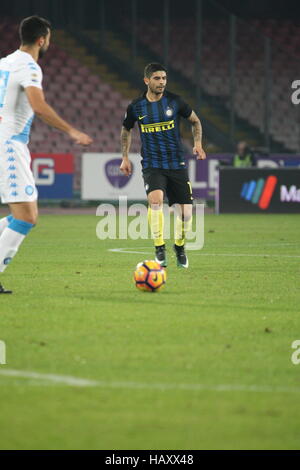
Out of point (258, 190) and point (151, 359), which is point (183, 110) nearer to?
point (151, 359)

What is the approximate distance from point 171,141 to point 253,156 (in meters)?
15.7

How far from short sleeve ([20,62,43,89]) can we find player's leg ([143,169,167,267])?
3.37m

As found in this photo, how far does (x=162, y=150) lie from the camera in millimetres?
12148

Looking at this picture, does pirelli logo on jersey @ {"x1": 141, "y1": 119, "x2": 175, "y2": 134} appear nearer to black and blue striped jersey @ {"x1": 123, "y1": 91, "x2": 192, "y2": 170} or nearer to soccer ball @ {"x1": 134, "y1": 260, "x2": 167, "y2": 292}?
black and blue striped jersey @ {"x1": 123, "y1": 91, "x2": 192, "y2": 170}

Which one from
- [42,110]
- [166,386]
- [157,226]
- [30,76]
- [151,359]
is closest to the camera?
[166,386]

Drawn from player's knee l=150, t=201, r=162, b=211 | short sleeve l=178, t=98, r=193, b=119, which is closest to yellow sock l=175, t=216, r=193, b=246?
player's knee l=150, t=201, r=162, b=211

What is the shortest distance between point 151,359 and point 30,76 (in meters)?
3.39

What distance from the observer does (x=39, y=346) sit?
259 inches

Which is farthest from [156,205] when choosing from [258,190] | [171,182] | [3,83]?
[258,190]

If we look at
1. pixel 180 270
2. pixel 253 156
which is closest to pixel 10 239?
pixel 180 270

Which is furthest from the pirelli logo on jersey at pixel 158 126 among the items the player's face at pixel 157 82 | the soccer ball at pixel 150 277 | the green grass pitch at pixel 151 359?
the soccer ball at pixel 150 277

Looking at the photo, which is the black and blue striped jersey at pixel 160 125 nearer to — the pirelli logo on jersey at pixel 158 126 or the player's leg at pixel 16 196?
the pirelli logo on jersey at pixel 158 126

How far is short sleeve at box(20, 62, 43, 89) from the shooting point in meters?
8.72
